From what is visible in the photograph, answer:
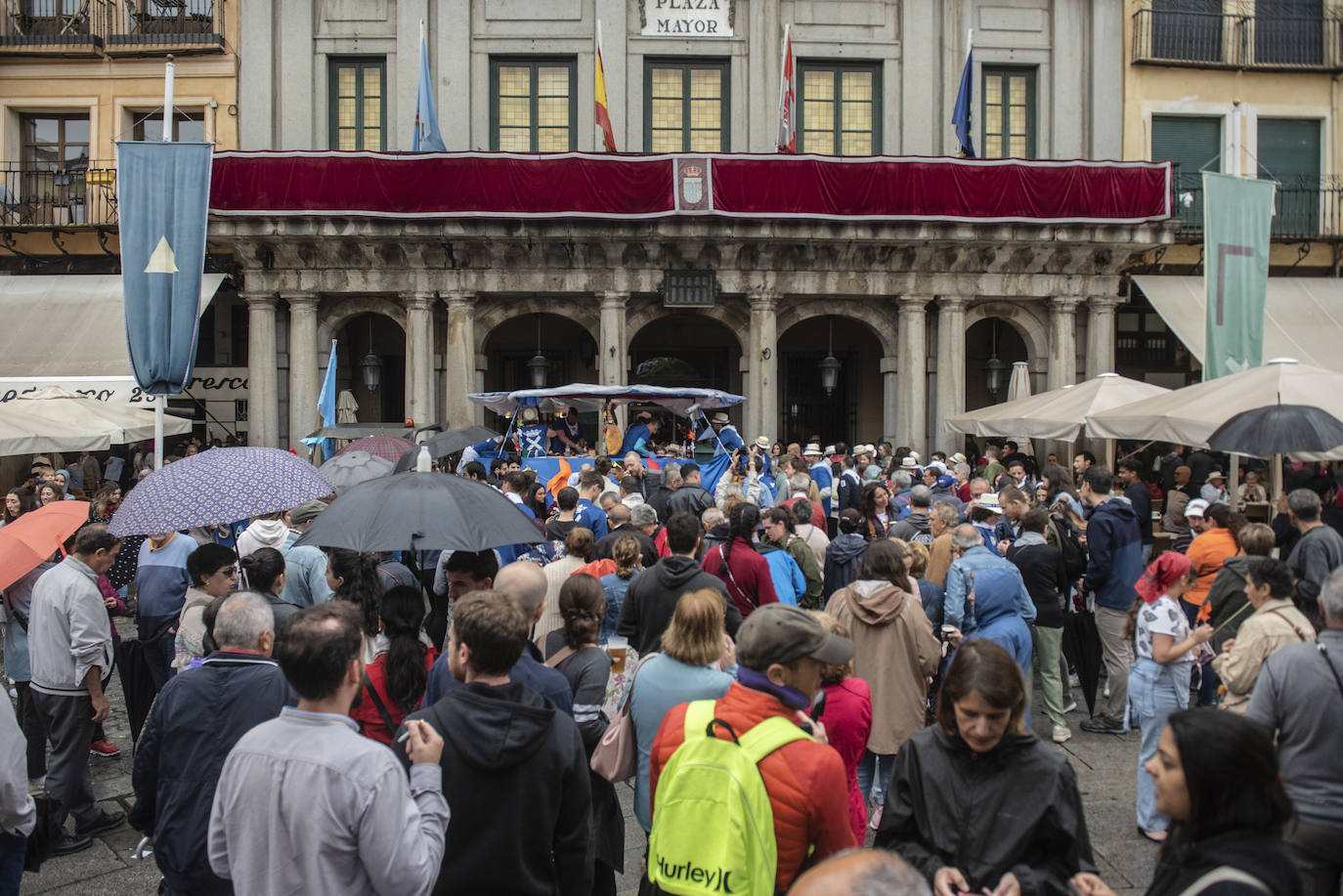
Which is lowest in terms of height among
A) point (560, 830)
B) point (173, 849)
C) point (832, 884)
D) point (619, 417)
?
point (173, 849)

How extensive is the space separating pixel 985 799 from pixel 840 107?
20723mm

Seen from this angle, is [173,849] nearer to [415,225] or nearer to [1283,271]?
[415,225]

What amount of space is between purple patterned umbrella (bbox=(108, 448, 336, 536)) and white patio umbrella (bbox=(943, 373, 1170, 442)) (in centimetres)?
1057

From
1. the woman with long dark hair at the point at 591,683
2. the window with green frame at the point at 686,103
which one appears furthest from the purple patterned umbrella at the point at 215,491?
the window with green frame at the point at 686,103

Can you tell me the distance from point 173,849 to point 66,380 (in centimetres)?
1665

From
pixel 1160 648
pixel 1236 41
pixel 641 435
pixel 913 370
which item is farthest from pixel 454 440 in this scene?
pixel 1236 41

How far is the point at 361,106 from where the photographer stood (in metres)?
21.3

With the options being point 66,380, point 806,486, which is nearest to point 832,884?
point 806,486

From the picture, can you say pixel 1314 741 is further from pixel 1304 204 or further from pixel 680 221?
pixel 1304 204

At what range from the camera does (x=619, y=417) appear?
1886cm

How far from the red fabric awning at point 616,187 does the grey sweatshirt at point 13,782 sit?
1527 cm

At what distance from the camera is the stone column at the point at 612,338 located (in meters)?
19.7

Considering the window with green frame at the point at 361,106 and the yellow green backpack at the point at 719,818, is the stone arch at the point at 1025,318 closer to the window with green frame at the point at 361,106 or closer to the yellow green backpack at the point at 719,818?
the window with green frame at the point at 361,106

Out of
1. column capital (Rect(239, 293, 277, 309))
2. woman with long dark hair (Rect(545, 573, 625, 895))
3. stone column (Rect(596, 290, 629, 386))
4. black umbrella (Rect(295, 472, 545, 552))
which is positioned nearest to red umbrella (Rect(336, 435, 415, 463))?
stone column (Rect(596, 290, 629, 386))
